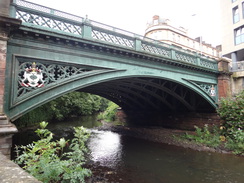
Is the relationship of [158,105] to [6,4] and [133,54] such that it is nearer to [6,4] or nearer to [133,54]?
[133,54]

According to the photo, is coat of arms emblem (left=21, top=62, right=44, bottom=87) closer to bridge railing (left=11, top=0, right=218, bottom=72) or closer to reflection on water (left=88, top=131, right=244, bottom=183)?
bridge railing (left=11, top=0, right=218, bottom=72)

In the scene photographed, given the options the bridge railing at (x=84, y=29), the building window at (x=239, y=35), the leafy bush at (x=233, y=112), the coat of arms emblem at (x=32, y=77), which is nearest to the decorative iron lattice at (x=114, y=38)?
the bridge railing at (x=84, y=29)

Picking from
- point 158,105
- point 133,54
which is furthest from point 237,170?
point 158,105

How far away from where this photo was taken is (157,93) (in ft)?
50.8

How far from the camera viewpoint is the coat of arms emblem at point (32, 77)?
4988mm

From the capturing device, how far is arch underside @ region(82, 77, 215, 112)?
11.9 m

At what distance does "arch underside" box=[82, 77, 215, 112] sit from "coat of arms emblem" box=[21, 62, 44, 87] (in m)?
6.23

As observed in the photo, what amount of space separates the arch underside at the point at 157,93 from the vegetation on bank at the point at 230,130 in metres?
2.20

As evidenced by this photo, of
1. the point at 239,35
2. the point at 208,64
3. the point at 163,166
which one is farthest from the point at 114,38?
the point at 239,35

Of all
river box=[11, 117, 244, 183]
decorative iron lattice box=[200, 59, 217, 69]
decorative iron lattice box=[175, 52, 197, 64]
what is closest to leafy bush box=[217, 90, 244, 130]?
river box=[11, 117, 244, 183]

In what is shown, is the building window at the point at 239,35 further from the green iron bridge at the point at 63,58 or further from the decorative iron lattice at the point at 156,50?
the decorative iron lattice at the point at 156,50

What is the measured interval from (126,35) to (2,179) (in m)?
7.20

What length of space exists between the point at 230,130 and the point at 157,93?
21.4 ft

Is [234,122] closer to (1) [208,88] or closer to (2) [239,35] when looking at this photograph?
(1) [208,88]
